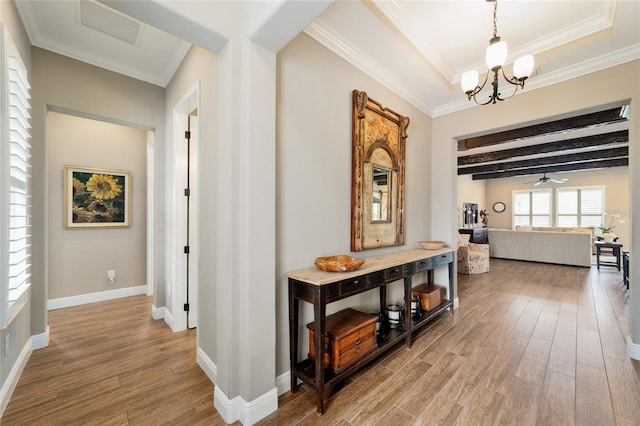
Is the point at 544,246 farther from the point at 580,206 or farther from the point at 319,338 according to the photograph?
the point at 319,338

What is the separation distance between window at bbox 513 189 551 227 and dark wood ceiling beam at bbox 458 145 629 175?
122 inches

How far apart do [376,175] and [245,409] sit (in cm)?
225

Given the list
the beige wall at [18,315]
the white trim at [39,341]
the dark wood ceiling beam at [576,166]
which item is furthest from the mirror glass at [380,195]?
the dark wood ceiling beam at [576,166]

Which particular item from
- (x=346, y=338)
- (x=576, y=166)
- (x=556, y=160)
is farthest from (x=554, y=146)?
(x=346, y=338)

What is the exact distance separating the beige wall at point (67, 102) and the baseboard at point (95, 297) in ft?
4.32

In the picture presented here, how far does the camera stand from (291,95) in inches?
80.0

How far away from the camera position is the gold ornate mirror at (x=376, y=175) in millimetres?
2521

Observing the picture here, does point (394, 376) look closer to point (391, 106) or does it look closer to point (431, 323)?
point (431, 323)

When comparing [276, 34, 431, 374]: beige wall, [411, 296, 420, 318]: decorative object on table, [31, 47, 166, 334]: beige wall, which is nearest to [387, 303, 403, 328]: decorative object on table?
[276, 34, 431, 374]: beige wall

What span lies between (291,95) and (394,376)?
236 centimetres

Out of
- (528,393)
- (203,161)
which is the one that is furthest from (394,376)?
(203,161)

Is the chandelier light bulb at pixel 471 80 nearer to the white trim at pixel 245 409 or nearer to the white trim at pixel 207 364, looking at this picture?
the white trim at pixel 245 409

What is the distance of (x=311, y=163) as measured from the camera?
2168 millimetres

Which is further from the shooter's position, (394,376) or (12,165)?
(394,376)
